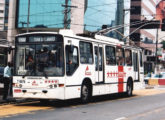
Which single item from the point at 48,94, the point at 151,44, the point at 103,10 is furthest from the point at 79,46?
the point at 151,44

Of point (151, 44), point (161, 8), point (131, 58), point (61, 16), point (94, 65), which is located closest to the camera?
point (94, 65)

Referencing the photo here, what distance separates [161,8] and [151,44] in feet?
83.0

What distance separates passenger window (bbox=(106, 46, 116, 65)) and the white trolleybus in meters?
0.71

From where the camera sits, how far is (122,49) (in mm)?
19516

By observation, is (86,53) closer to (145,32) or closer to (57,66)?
(57,66)

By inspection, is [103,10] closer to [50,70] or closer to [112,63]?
[112,63]

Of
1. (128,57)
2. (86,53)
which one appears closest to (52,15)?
(128,57)

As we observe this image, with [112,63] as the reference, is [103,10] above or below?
above

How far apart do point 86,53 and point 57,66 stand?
221 cm

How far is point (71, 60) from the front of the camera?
14.5m

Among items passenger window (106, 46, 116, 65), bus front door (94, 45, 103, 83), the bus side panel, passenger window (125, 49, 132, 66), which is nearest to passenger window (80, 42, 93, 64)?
the bus side panel

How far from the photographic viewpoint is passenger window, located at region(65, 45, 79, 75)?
14.2 metres

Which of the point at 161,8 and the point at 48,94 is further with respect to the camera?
the point at 161,8

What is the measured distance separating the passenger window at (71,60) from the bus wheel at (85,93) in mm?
1120
